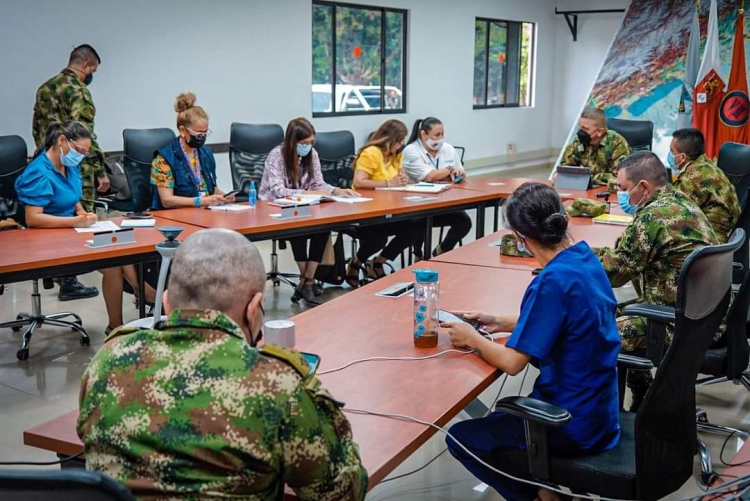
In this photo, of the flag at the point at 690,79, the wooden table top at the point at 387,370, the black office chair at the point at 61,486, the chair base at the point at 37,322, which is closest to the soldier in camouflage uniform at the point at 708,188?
the wooden table top at the point at 387,370

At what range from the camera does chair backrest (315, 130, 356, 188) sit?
625 cm

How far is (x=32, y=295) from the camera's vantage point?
177 inches

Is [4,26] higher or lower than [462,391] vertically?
higher

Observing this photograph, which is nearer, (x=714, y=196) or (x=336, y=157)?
(x=714, y=196)

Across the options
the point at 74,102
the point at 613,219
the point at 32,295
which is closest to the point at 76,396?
the point at 32,295

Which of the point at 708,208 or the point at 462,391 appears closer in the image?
the point at 462,391

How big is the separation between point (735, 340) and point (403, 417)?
62.3 inches

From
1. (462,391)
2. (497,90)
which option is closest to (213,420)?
(462,391)

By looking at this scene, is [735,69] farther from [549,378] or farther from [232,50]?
[549,378]

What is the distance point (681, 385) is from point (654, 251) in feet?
3.22

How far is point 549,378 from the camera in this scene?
7.18ft

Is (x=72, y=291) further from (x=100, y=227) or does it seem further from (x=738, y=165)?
(x=738, y=165)

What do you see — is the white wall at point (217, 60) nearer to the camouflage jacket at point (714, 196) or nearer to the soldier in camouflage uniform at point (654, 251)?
the camouflage jacket at point (714, 196)

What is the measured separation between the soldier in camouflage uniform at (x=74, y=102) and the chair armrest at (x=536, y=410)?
4.47 metres
